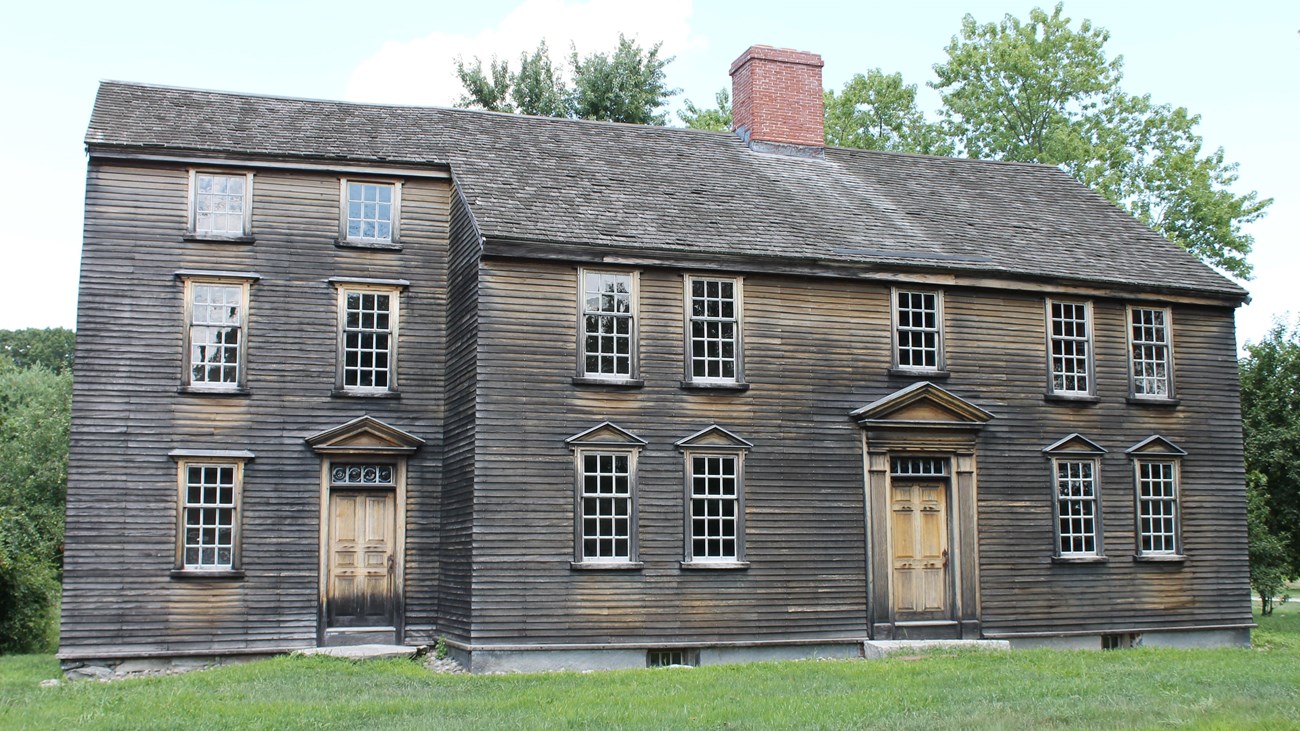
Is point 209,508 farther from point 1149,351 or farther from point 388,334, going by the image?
point 1149,351

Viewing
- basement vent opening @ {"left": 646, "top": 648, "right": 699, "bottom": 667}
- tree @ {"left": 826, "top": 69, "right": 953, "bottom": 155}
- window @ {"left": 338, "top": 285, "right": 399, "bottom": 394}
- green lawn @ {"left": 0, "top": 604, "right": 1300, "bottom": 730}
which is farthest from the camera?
tree @ {"left": 826, "top": 69, "right": 953, "bottom": 155}

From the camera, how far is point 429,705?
14.7 metres

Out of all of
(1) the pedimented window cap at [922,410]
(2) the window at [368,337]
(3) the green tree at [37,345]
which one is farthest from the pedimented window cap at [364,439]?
(3) the green tree at [37,345]

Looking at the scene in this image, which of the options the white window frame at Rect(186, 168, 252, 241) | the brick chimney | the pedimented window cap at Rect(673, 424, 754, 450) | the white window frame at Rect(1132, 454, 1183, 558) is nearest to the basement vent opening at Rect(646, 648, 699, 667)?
the pedimented window cap at Rect(673, 424, 754, 450)

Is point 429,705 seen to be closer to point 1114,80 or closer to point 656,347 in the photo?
point 656,347

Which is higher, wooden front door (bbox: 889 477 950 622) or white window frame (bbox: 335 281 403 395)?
white window frame (bbox: 335 281 403 395)

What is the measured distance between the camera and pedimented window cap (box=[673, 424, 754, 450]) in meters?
19.9

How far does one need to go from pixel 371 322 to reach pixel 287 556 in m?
3.81

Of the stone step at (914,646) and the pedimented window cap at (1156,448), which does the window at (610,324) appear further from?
the pedimented window cap at (1156,448)

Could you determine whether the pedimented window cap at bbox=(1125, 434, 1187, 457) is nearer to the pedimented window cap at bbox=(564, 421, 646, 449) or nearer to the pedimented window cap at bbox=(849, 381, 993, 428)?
the pedimented window cap at bbox=(849, 381, 993, 428)

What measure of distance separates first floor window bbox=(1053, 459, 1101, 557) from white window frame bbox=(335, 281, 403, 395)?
10829mm

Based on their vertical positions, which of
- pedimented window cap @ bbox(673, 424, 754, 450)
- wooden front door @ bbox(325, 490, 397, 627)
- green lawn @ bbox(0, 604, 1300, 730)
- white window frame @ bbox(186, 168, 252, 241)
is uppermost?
white window frame @ bbox(186, 168, 252, 241)

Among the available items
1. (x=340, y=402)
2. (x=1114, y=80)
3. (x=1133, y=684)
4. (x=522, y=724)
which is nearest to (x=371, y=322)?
(x=340, y=402)

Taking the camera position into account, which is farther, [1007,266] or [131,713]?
[1007,266]
